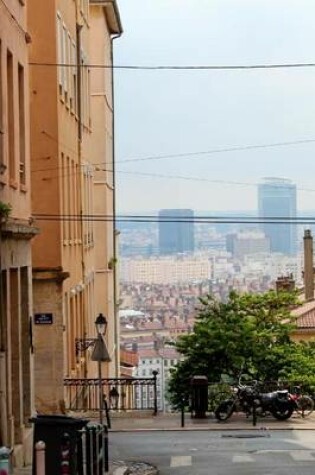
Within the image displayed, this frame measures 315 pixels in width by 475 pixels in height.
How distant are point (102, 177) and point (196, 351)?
9948 millimetres

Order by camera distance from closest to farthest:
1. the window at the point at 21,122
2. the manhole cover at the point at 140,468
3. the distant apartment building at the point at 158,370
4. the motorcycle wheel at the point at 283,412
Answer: the manhole cover at the point at 140,468
the window at the point at 21,122
the motorcycle wheel at the point at 283,412
the distant apartment building at the point at 158,370

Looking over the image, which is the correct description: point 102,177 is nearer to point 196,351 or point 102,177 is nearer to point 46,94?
point 196,351

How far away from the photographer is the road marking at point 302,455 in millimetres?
22406

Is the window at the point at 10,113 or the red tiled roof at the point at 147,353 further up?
the window at the point at 10,113

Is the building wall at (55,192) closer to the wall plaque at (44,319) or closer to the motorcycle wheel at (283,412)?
the wall plaque at (44,319)

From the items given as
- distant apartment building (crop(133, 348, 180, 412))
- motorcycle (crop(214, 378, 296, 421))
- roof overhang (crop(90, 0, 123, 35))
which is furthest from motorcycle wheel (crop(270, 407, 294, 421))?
roof overhang (crop(90, 0, 123, 35))

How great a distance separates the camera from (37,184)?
31500 millimetres

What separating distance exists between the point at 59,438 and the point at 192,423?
15.1 metres

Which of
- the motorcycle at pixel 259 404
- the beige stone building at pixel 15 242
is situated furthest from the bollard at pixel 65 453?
the motorcycle at pixel 259 404

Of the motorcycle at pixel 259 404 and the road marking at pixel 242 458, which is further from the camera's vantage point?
the motorcycle at pixel 259 404

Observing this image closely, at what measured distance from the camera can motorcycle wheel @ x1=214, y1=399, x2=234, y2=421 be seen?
31359mm

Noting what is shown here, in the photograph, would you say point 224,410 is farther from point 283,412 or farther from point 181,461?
point 181,461

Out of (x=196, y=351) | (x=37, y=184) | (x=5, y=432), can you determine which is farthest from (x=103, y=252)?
(x=5, y=432)

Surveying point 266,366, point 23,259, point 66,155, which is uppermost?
point 66,155
